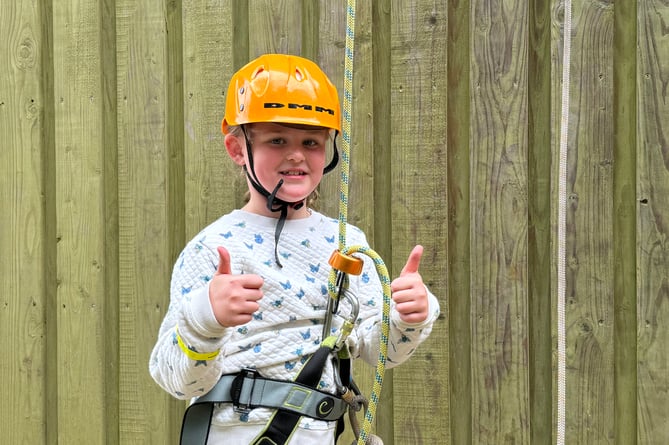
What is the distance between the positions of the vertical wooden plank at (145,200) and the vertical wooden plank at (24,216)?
39 centimetres

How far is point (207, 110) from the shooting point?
10.4ft

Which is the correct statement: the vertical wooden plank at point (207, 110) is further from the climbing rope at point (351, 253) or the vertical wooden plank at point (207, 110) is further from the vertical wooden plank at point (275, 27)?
the climbing rope at point (351, 253)

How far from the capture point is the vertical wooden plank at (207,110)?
10.3 ft

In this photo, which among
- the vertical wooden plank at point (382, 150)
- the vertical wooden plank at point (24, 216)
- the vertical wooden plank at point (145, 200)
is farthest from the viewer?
the vertical wooden plank at point (24, 216)

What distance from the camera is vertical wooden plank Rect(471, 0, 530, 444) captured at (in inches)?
116

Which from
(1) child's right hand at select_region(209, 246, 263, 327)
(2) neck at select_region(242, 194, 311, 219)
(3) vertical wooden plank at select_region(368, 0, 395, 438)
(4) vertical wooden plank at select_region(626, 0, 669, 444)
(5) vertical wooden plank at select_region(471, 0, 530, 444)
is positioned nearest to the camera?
(1) child's right hand at select_region(209, 246, 263, 327)

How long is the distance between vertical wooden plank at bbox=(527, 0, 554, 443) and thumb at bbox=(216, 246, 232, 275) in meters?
1.54

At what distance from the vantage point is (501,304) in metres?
2.98

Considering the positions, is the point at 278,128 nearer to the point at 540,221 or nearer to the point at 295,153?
the point at 295,153

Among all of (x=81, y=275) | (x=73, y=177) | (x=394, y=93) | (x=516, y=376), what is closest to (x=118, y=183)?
(x=73, y=177)

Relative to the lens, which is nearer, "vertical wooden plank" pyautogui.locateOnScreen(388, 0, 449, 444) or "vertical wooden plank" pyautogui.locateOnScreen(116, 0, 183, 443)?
"vertical wooden plank" pyautogui.locateOnScreen(388, 0, 449, 444)

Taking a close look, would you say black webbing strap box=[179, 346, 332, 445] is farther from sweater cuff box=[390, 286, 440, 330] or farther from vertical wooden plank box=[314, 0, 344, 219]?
vertical wooden plank box=[314, 0, 344, 219]

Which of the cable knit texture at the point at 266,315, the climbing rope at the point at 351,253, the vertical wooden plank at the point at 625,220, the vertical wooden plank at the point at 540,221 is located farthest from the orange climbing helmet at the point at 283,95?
the vertical wooden plank at the point at 625,220

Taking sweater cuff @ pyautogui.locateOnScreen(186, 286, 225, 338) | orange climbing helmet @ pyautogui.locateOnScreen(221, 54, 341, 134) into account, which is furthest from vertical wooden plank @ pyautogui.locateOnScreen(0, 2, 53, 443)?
sweater cuff @ pyautogui.locateOnScreen(186, 286, 225, 338)
